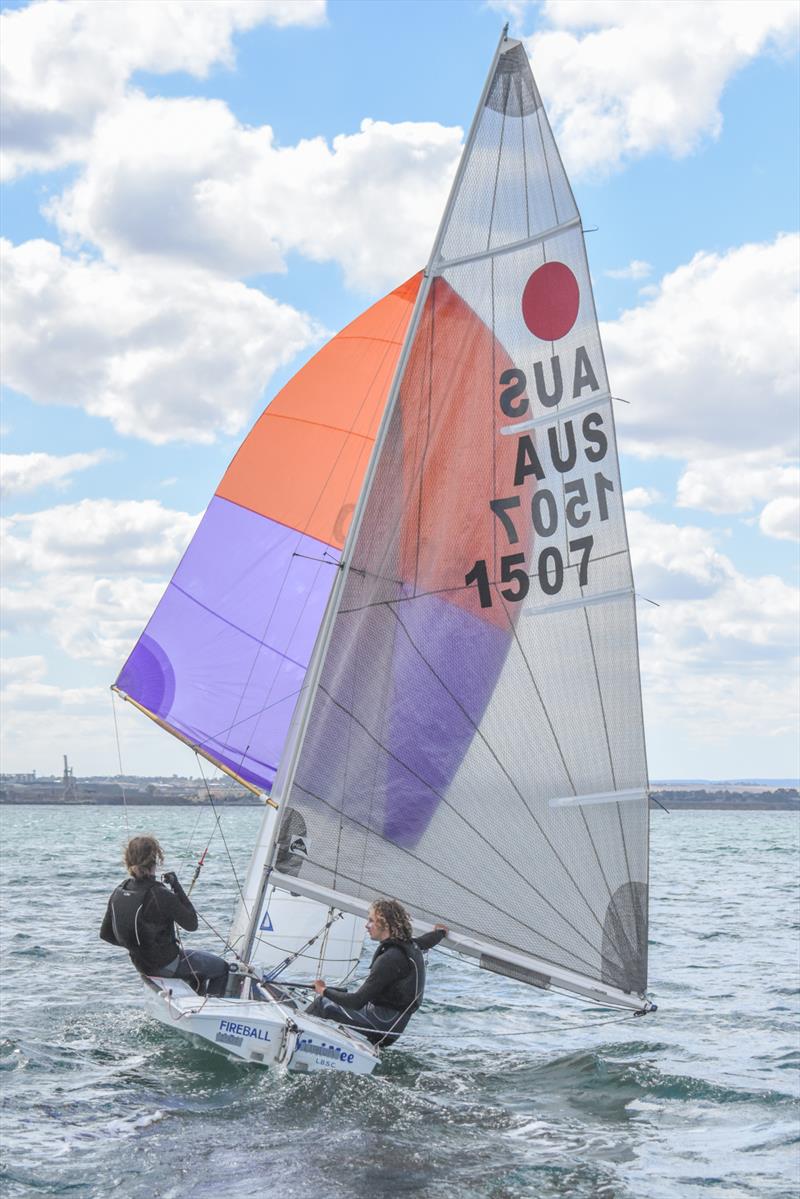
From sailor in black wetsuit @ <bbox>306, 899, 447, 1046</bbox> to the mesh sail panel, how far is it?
1.36ft

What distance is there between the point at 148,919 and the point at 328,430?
4870mm

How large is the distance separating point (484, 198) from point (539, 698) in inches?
146

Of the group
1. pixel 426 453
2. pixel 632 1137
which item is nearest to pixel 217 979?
pixel 632 1137

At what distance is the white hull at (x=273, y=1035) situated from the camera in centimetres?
864

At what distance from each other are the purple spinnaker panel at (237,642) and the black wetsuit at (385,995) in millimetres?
3057

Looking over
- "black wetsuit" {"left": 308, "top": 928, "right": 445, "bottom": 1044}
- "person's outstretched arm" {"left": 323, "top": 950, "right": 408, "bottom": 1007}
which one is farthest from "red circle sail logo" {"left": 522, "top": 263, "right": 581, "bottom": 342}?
"person's outstretched arm" {"left": 323, "top": 950, "right": 408, "bottom": 1007}

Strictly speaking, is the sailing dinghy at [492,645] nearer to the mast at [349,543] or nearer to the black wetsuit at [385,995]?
the mast at [349,543]

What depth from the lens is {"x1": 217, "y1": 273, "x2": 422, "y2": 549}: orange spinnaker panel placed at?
12336 millimetres

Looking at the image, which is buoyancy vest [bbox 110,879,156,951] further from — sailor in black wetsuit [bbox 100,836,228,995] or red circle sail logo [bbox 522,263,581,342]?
red circle sail logo [bbox 522,263,581,342]

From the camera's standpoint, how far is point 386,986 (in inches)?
364

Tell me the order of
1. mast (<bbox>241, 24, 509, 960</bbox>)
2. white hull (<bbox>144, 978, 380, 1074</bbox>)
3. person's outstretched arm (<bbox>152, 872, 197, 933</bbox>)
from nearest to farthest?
white hull (<bbox>144, 978, 380, 1074</bbox>) → mast (<bbox>241, 24, 509, 960</bbox>) → person's outstretched arm (<bbox>152, 872, 197, 933</bbox>)

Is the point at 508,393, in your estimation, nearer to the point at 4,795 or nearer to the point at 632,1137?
the point at 632,1137

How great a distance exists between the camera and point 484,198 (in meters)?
9.82

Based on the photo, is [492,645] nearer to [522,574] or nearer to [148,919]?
[522,574]
